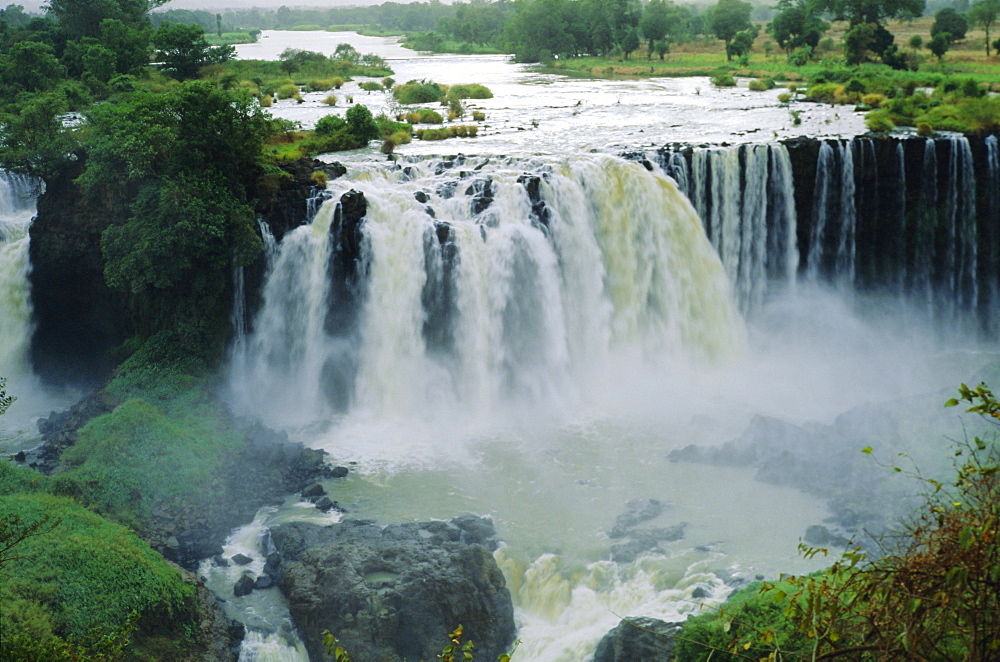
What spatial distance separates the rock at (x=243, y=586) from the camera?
46.9 ft

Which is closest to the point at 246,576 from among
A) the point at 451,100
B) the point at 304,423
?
the point at 304,423

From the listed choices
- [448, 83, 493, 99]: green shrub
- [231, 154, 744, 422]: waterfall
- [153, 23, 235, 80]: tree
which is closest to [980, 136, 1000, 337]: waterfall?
[231, 154, 744, 422]: waterfall

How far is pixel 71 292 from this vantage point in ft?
77.5

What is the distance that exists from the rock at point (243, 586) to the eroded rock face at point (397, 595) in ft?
2.02

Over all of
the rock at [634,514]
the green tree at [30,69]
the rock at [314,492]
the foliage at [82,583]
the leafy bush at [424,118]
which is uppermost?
the green tree at [30,69]

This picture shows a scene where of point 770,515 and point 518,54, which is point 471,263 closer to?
point 770,515

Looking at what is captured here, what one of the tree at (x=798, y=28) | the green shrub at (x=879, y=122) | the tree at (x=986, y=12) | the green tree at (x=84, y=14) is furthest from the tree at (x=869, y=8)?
the green tree at (x=84, y=14)

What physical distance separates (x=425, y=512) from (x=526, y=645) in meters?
3.94

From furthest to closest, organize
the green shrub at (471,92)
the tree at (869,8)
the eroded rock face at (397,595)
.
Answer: the tree at (869,8)
the green shrub at (471,92)
the eroded rock face at (397,595)

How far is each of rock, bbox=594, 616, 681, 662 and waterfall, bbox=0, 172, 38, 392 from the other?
1802 centimetres

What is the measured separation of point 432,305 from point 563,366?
362cm

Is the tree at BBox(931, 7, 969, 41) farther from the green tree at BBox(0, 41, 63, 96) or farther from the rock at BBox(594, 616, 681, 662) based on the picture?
the rock at BBox(594, 616, 681, 662)

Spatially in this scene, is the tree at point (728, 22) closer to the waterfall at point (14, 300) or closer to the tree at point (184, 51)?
the tree at point (184, 51)

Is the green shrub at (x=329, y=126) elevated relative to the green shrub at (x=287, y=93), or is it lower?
lower
